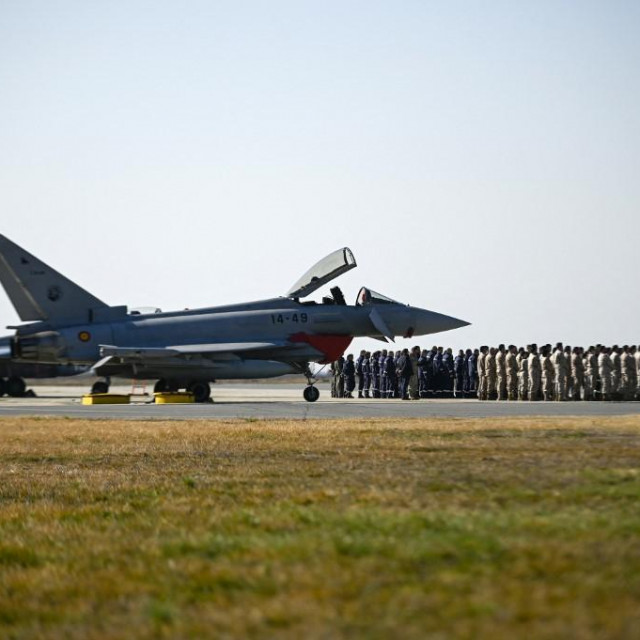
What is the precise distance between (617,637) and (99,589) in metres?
2.94

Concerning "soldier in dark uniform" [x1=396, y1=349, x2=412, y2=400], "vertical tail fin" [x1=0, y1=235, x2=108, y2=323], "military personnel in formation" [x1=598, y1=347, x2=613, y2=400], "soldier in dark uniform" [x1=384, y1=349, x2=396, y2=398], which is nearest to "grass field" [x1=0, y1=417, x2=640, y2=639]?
"military personnel in formation" [x1=598, y1=347, x2=613, y2=400]

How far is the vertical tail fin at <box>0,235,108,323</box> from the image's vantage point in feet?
115

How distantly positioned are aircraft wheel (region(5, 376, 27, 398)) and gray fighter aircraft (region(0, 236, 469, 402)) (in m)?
12.9

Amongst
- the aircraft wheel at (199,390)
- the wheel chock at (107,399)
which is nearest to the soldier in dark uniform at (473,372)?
the aircraft wheel at (199,390)

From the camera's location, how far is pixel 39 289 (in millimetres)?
34938

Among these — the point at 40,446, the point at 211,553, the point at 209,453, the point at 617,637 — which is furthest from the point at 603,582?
the point at 40,446

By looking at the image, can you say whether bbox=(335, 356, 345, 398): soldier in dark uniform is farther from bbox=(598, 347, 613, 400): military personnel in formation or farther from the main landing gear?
bbox=(598, 347, 613, 400): military personnel in formation

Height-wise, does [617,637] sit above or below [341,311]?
below

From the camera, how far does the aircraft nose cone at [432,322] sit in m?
36.1

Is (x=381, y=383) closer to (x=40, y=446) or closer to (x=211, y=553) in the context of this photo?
(x=40, y=446)

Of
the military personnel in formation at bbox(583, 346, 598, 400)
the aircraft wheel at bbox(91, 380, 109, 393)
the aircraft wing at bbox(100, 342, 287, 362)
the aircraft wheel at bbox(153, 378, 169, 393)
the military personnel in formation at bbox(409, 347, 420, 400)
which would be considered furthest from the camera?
the military personnel in formation at bbox(409, 347, 420, 400)

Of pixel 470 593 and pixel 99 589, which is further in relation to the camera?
pixel 99 589

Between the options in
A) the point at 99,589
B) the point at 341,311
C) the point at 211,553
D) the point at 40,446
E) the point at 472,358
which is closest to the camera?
the point at 99,589

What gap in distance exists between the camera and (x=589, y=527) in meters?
6.38
